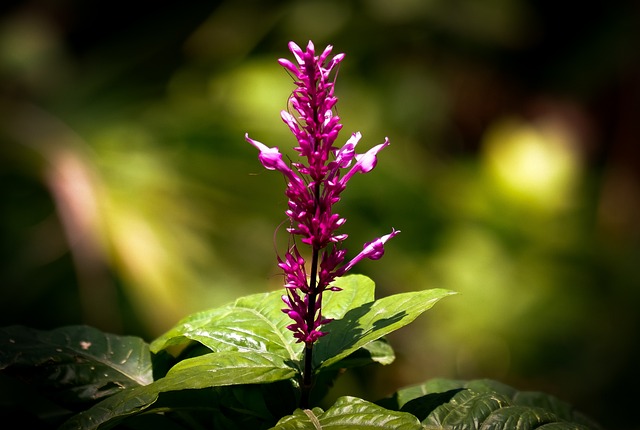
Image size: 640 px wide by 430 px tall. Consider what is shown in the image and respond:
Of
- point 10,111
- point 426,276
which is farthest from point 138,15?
point 426,276

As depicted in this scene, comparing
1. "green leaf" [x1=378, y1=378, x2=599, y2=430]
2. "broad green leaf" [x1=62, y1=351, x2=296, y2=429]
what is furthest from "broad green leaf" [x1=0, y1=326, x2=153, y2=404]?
"green leaf" [x1=378, y1=378, x2=599, y2=430]

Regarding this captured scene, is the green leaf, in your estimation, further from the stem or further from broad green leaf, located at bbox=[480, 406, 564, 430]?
the stem

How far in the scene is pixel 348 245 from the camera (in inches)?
118

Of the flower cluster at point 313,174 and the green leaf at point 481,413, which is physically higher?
the flower cluster at point 313,174

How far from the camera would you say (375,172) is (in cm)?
316

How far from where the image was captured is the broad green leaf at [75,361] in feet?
2.93

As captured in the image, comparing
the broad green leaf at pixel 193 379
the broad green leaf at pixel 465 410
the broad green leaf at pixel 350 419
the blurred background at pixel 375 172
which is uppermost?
the blurred background at pixel 375 172

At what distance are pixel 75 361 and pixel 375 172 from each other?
7.58 feet

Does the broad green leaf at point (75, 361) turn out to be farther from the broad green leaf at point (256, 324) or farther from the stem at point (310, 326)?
the stem at point (310, 326)

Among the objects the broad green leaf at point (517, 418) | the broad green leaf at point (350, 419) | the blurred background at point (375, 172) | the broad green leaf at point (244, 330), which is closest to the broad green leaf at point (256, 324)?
the broad green leaf at point (244, 330)

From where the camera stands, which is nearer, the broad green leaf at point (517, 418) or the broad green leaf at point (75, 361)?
the broad green leaf at point (517, 418)

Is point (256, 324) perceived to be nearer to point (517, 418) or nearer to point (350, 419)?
point (350, 419)

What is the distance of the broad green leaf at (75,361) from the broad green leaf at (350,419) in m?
0.26

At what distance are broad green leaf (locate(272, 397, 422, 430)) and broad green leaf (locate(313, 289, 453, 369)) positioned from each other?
0.05 m
